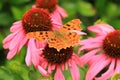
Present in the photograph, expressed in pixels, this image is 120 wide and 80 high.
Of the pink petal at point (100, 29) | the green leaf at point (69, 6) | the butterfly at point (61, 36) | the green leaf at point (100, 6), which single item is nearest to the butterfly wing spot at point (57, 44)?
the butterfly at point (61, 36)

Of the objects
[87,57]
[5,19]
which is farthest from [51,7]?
[5,19]

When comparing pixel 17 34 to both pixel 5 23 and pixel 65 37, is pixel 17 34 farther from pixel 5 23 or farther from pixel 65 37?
pixel 5 23

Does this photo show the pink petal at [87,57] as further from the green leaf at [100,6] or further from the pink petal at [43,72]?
the green leaf at [100,6]

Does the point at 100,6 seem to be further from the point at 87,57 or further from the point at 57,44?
the point at 57,44

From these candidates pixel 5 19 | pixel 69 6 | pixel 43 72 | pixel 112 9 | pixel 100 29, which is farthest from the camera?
pixel 112 9

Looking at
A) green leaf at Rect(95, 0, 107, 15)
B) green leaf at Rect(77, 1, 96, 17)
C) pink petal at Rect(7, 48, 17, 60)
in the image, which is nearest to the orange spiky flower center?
pink petal at Rect(7, 48, 17, 60)

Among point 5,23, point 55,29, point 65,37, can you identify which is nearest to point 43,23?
point 55,29

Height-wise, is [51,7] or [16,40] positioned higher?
[51,7]
